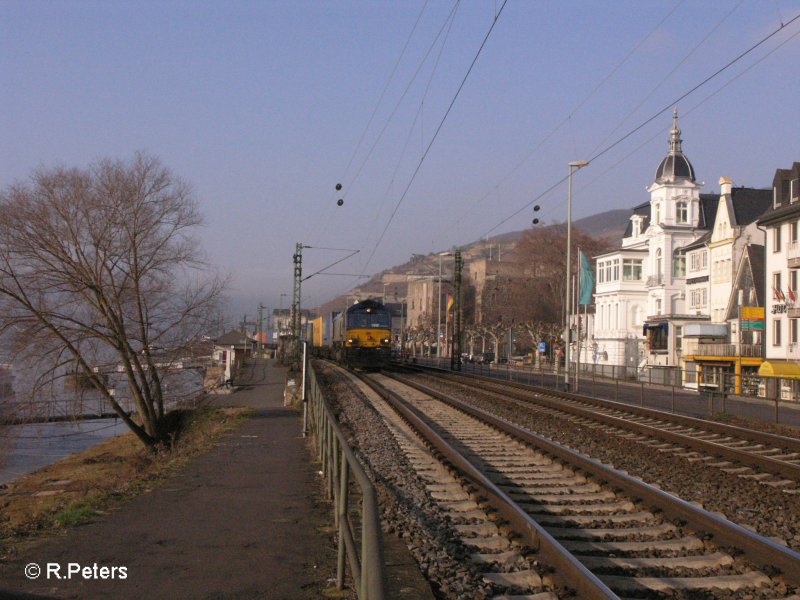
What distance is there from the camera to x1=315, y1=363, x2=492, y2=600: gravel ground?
6547 millimetres

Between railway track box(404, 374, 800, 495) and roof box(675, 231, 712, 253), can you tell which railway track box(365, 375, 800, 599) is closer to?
railway track box(404, 374, 800, 495)

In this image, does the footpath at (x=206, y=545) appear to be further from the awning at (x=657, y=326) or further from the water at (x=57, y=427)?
the awning at (x=657, y=326)

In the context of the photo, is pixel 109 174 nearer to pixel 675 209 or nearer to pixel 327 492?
pixel 327 492

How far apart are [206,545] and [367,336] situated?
129 feet

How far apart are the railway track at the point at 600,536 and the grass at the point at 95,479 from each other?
4380 millimetres

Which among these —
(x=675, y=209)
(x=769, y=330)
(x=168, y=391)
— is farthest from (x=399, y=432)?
(x=675, y=209)

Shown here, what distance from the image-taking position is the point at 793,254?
1718 inches

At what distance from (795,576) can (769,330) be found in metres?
43.4

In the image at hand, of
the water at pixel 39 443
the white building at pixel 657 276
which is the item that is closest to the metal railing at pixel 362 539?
the water at pixel 39 443

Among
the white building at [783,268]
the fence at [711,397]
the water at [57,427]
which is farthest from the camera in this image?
the white building at [783,268]

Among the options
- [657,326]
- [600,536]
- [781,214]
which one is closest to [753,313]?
[781,214]

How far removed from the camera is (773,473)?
1308cm

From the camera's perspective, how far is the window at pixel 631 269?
7038 centimetres

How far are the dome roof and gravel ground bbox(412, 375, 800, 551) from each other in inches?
2014
